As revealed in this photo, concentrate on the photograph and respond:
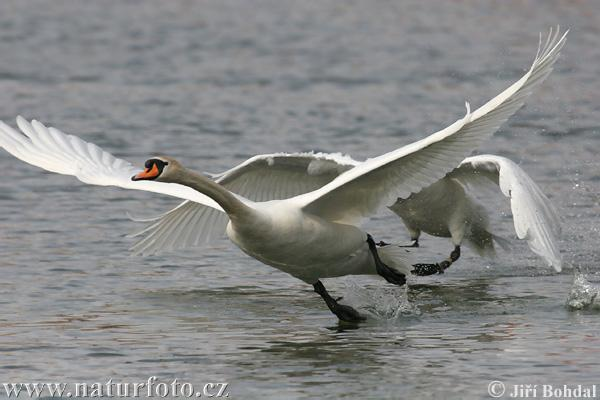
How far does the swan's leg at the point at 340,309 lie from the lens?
1145 centimetres

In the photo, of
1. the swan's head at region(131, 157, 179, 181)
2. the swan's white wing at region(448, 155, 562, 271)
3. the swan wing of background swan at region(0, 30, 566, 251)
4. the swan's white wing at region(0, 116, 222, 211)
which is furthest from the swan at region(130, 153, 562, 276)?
the swan's head at region(131, 157, 179, 181)

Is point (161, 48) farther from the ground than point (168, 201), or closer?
farther from the ground

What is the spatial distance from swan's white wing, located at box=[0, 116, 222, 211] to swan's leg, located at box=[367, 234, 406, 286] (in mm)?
1200

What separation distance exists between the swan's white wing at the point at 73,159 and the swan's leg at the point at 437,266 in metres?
2.76

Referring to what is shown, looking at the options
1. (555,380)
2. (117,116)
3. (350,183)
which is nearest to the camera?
(555,380)

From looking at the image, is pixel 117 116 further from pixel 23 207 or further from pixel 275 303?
pixel 275 303

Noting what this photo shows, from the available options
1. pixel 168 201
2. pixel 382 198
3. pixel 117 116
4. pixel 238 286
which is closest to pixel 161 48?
pixel 117 116

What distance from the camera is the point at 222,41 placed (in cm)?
3067

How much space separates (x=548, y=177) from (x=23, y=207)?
20.2 feet

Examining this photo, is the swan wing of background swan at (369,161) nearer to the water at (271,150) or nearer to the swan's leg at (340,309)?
the swan's leg at (340,309)

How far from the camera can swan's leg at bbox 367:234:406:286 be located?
448 inches

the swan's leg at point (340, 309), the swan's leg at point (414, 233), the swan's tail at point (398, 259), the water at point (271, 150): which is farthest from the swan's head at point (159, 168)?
the swan's leg at point (414, 233)

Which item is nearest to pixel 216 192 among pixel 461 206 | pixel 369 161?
pixel 369 161

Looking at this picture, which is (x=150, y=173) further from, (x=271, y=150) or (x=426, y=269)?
(x=271, y=150)
